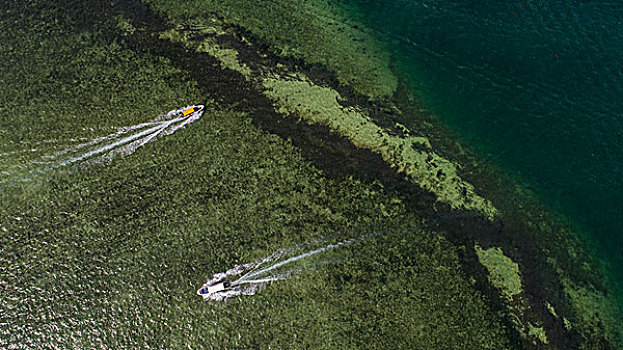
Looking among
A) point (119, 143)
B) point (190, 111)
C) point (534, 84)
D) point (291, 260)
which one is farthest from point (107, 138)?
point (534, 84)

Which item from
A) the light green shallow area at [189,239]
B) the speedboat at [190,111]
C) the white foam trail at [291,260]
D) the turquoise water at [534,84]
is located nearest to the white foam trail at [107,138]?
the light green shallow area at [189,239]

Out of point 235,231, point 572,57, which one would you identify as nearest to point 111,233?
point 235,231

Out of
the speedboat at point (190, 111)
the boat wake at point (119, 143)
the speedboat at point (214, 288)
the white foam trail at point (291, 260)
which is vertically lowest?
the speedboat at point (214, 288)

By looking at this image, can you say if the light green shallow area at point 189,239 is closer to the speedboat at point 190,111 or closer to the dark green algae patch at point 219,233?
the dark green algae patch at point 219,233

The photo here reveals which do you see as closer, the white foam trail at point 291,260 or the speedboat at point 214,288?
the speedboat at point 214,288

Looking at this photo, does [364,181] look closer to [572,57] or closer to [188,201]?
[188,201]

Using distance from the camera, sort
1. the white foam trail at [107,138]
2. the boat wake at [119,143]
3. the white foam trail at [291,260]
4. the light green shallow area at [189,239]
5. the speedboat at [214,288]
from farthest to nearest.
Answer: the white foam trail at [107,138], the boat wake at [119,143], the white foam trail at [291,260], the speedboat at [214,288], the light green shallow area at [189,239]

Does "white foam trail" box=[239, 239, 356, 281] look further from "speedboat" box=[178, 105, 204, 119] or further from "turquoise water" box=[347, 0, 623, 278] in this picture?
"turquoise water" box=[347, 0, 623, 278]
